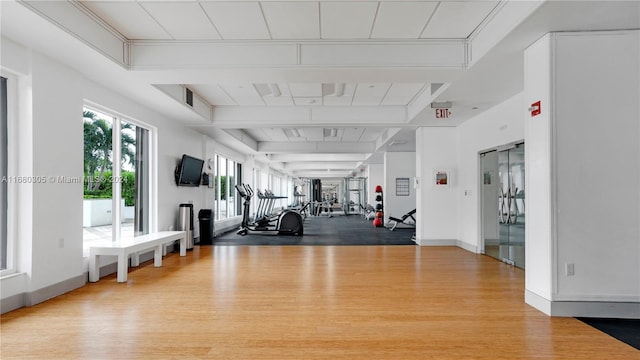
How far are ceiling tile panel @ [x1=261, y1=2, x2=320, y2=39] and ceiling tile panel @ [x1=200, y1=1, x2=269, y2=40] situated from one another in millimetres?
102

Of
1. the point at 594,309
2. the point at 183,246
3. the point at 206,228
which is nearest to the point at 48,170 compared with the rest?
the point at 183,246

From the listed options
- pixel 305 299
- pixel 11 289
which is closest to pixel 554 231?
pixel 305 299

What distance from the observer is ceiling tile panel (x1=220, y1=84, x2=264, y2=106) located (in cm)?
621

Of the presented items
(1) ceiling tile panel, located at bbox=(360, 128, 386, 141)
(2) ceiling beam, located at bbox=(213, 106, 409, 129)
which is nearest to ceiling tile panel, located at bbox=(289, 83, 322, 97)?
(2) ceiling beam, located at bbox=(213, 106, 409, 129)

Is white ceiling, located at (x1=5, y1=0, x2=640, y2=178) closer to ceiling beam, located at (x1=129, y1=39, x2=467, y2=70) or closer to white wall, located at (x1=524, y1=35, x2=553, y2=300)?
ceiling beam, located at (x1=129, y1=39, x2=467, y2=70)

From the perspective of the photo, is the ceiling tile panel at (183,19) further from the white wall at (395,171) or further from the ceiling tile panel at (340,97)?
the white wall at (395,171)

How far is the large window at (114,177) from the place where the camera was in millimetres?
4945

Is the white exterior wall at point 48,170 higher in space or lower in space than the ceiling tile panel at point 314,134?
lower

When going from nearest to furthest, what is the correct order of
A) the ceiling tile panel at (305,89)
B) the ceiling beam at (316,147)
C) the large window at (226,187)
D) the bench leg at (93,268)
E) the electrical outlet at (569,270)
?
the electrical outlet at (569,270)
the bench leg at (93,268)
the ceiling tile panel at (305,89)
the large window at (226,187)
the ceiling beam at (316,147)

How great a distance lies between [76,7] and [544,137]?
489 centimetres

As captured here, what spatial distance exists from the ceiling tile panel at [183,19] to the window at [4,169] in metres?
1.78

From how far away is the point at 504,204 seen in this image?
19.9ft

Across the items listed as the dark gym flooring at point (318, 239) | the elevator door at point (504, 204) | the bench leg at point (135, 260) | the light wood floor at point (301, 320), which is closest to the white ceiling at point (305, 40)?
the elevator door at point (504, 204)

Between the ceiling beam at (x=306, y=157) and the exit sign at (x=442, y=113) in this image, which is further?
the ceiling beam at (x=306, y=157)
